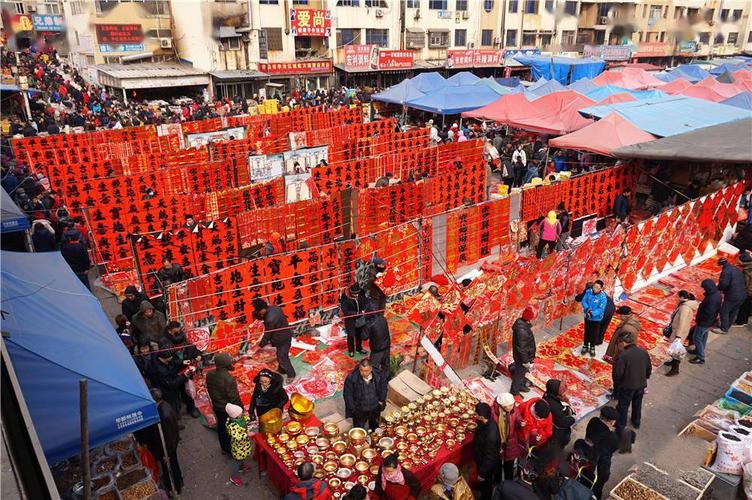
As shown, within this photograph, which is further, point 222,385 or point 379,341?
point 379,341

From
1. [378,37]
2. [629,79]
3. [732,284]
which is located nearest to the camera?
[732,284]

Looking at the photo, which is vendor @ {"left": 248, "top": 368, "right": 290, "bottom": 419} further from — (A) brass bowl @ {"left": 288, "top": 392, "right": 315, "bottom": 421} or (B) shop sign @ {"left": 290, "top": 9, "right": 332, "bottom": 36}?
(B) shop sign @ {"left": 290, "top": 9, "right": 332, "bottom": 36}

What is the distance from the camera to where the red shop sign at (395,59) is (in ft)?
134

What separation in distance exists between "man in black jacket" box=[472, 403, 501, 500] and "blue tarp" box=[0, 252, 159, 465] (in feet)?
12.4

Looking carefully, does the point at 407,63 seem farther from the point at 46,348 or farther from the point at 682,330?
the point at 46,348

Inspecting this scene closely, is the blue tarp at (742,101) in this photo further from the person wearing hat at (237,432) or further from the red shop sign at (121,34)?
the red shop sign at (121,34)

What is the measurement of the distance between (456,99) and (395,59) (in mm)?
17263

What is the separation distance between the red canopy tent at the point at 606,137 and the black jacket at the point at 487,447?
1176 cm

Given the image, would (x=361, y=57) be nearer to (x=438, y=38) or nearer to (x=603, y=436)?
(x=438, y=38)

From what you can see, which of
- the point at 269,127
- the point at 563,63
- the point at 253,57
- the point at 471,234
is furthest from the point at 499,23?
the point at 471,234

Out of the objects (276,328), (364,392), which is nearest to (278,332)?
(276,328)

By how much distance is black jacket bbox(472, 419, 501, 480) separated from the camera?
20.7 feet

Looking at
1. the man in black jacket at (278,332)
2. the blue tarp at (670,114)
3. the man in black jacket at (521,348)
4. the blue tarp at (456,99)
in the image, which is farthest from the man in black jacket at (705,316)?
the blue tarp at (456,99)

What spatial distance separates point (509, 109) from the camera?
2159 cm
